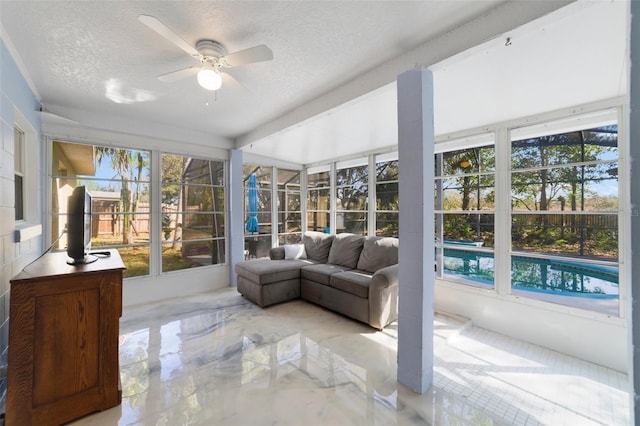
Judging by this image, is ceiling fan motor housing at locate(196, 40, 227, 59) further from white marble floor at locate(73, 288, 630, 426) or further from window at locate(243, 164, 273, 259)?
window at locate(243, 164, 273, 259)

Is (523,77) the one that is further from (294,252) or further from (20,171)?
(20,171)

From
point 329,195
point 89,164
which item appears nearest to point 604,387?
point 329,195

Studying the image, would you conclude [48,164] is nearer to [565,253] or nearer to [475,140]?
[475,140]

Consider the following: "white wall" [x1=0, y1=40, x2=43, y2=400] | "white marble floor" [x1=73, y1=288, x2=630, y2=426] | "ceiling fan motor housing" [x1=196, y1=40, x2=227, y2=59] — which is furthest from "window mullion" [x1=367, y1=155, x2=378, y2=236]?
"white wall" [x1=0, y1=40, x2=43, y2=400]

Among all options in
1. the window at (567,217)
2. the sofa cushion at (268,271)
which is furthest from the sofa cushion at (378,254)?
the window at (567,217)

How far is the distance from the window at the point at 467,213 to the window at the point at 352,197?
56.0 inches

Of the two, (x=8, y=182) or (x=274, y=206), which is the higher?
(x=8, y=182)

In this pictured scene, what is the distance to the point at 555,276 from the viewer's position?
334cm

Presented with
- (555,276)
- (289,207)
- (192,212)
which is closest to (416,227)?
(555,276)

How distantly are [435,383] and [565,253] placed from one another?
6.87ft

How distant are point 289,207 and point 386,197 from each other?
230 cm

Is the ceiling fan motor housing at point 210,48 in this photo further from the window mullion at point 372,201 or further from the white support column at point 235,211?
the window mullion at point 372,201

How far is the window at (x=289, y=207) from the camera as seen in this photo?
231 inches

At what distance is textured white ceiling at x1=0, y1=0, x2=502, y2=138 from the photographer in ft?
5.43
